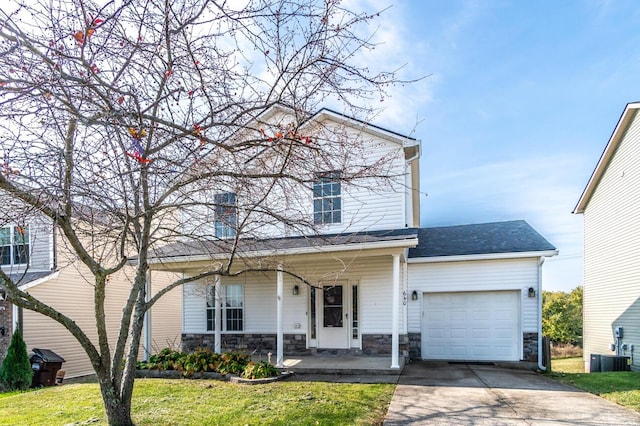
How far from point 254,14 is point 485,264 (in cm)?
930

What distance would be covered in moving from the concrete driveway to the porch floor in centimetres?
A: 52

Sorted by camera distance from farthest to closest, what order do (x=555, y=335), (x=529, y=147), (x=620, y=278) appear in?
(x=555, y=335), (x=529, y=147), (x=620, y=278)

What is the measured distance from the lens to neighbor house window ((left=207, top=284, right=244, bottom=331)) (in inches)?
476

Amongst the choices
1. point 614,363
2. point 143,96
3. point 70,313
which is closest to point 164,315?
point 70,313

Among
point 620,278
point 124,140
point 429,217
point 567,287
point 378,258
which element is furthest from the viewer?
point 567,287

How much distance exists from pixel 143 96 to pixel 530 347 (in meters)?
10.8

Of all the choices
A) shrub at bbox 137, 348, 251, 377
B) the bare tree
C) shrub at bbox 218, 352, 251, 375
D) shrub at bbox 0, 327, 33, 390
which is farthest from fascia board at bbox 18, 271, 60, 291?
the bare tree

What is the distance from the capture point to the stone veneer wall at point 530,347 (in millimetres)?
10602

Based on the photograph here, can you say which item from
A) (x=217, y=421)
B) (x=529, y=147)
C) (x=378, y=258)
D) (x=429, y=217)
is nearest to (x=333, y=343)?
(x=378, y=258)

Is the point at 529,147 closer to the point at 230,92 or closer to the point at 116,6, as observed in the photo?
the point at 230,92

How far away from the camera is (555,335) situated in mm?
18438

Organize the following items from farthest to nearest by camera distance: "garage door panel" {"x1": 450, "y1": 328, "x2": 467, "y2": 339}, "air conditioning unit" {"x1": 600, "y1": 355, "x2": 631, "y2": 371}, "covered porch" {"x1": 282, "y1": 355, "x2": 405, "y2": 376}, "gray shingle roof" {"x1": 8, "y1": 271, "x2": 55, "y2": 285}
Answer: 1. "gray shingle roof" {"x1": 8, "y1": 271, "x2": 55, "y2": 285}
2. "garage door panel" {"x1": 450, "y1": 328, "x2": 467, "y2": 339}
3. "air conditioning unit" {"x1": 600, "y1": 355, "x2": 631, "y2": 371}
4. "covered porch" {"x1": 282, "y1": 355, "x2": 405, "y2": 376}

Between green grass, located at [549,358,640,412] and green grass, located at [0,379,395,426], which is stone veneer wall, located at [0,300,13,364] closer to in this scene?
green grass, located at [0,379,395,426]

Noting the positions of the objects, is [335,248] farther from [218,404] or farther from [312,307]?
[218,404]
